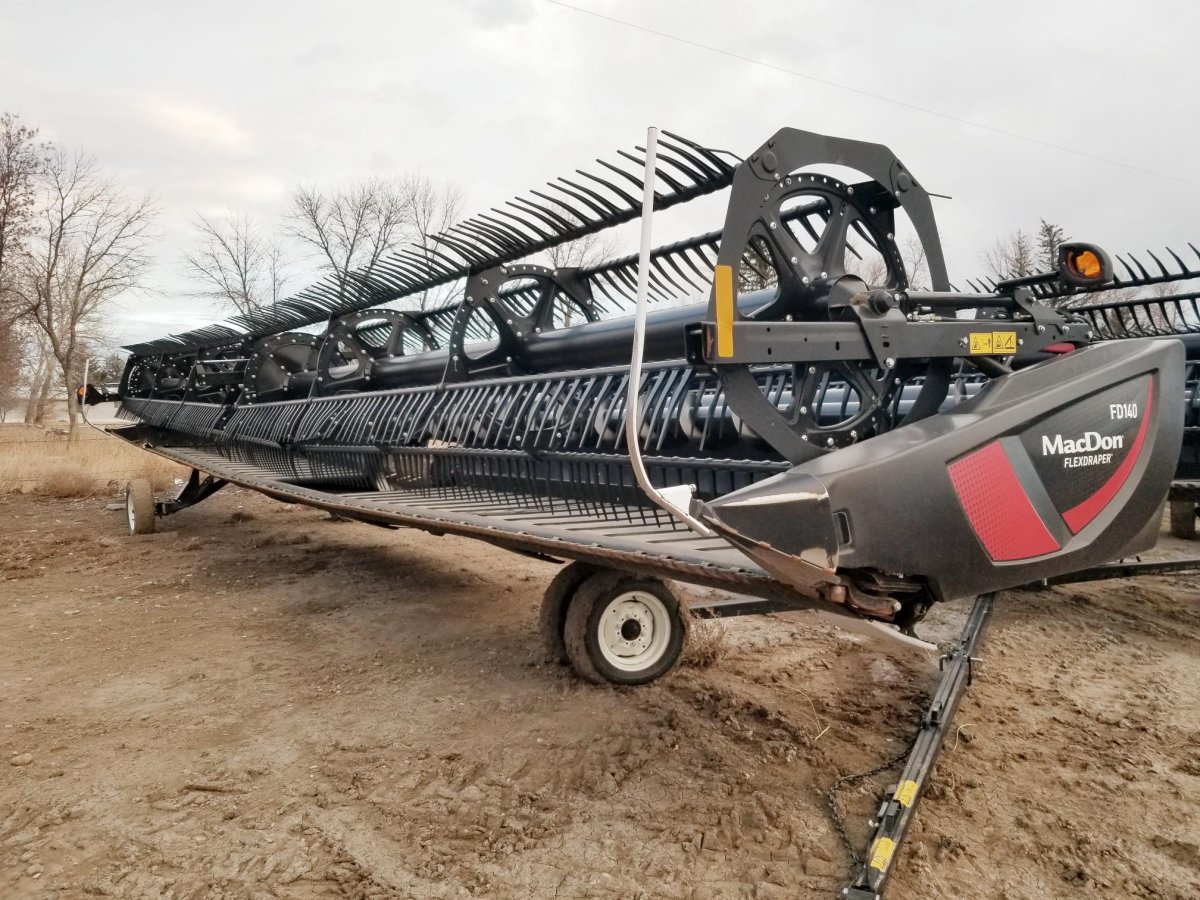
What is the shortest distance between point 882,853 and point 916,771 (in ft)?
1.78

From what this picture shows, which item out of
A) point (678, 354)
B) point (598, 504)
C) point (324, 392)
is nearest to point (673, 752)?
point (598, 504)

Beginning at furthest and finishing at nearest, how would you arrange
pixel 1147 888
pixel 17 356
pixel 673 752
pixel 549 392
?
pixel 17 356 → pixel 549 392 → pixel 673 752 → pixel 1147 888

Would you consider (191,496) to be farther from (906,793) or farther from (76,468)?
(906,793)

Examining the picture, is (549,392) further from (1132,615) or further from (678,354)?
(1132,615)

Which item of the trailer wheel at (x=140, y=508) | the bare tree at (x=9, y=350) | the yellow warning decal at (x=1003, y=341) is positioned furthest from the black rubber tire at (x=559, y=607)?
the bare tree at (x=9, y=350)

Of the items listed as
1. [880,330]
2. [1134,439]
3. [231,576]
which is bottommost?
[231,576]

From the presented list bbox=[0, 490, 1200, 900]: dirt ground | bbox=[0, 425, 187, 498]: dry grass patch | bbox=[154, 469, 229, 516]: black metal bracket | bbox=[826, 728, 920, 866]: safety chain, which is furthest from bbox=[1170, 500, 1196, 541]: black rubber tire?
bbox=[0, 425, 187, 498]: dry grass patch

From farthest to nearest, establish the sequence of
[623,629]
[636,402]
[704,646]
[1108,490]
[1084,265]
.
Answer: [704,646], [623,629], [1084,265], [1108,490], [636,402]

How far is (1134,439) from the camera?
2.57 meters

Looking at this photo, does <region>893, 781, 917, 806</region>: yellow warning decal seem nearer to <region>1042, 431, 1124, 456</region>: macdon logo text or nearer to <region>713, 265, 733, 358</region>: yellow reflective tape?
<region>1042, 431, 1124, 456</region>: macdon logo text

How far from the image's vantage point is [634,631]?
145 inches

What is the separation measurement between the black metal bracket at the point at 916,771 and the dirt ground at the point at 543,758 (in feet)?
0.28

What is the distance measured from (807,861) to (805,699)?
123 cm

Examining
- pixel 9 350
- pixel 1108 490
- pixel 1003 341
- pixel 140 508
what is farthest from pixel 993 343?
pixel 9 350
